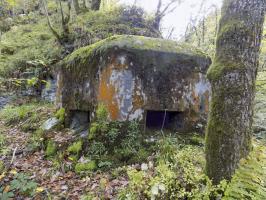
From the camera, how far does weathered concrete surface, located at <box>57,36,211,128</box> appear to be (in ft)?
16.1

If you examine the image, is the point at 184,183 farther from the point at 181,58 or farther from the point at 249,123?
the point at 181,58

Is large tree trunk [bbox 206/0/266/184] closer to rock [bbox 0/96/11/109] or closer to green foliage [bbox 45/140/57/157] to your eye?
green foliage [bbox 45/140/57/157]

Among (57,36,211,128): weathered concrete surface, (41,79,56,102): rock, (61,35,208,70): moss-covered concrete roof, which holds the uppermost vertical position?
(61,35,208,70): moss-covered concrete roof

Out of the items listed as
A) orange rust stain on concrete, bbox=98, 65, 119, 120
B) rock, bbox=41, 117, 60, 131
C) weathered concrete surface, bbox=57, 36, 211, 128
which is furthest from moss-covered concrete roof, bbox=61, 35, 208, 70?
rock, bbox=41, 117, 60, 131

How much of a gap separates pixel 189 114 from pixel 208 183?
8.70 ft

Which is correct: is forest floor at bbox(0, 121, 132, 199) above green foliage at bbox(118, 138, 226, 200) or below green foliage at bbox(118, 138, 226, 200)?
below

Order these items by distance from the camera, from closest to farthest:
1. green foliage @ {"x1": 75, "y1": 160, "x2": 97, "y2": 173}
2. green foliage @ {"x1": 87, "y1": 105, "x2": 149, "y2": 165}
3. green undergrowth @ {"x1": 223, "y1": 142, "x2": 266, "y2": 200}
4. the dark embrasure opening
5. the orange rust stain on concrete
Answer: green undergrowth @ {"x1": 223, "y1": 142, "x2": 266, "y2": 200} < green foliage @ {"x1": 75, "y1": 160, "x2": 97, "y2": 173} < green foliage @ {"x1": 87, "y1": 105, "x2": 149, "y2": 165} < the orange rust stain on concrete < the dark embrasure opening

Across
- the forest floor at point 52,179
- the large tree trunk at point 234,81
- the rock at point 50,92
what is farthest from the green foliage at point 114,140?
the rock at point 50,92

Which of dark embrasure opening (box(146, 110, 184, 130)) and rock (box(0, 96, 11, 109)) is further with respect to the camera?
rock (box(0, 96, 11, 109))

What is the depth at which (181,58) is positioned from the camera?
17.4 feet

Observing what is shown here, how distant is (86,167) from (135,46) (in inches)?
92.2

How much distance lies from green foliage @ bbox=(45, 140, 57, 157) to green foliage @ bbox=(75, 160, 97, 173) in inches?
35.6

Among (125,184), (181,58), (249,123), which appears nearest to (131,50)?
(181,58)

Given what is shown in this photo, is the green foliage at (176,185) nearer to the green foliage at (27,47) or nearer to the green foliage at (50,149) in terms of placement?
the green foliage at (50,149)
